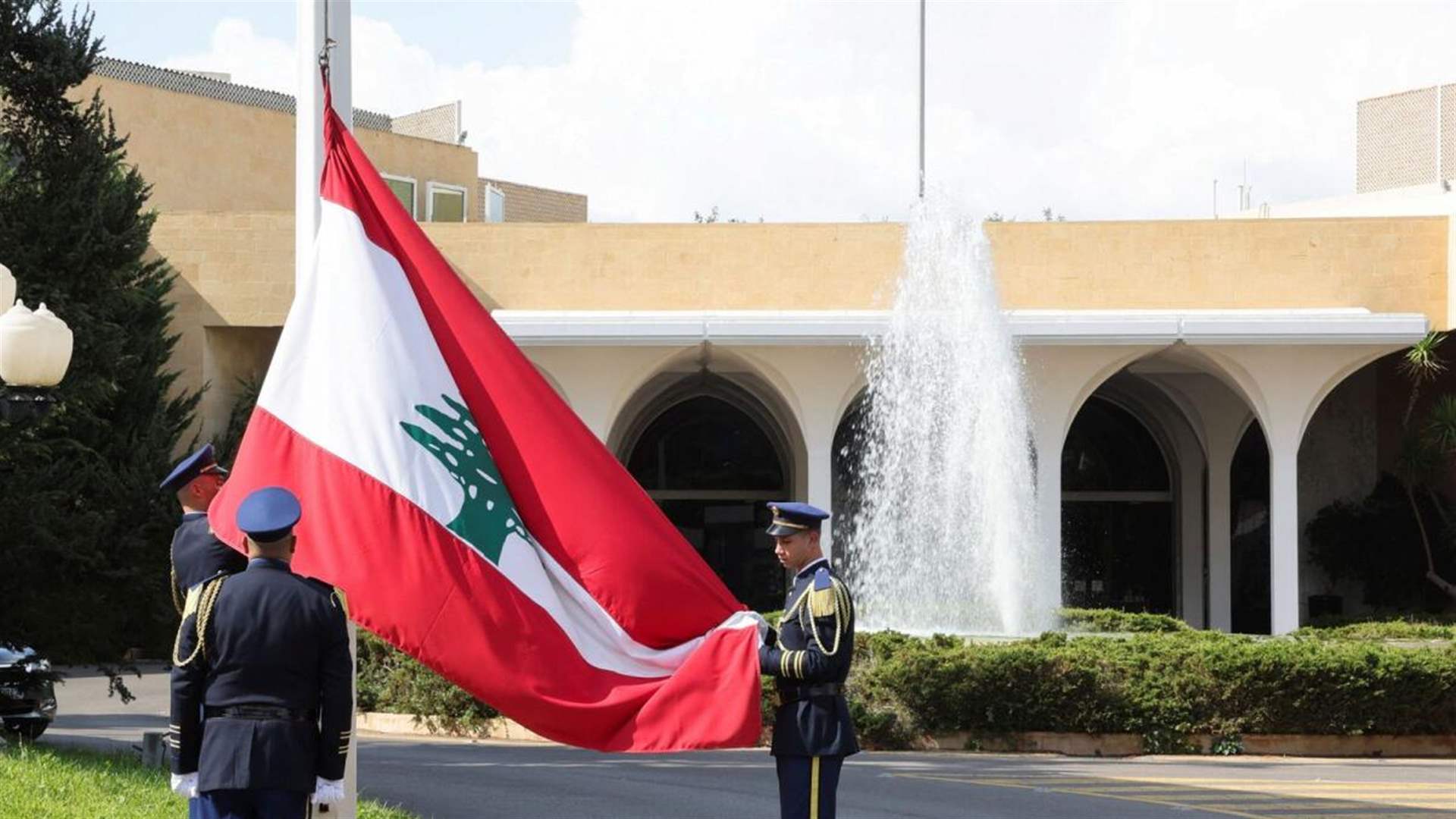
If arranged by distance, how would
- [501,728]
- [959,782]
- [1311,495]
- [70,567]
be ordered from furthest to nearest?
[1311,495] → [501,728] → [70,567] → [959,782]

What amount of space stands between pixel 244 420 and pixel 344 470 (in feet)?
72.8

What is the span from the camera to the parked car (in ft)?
49.1

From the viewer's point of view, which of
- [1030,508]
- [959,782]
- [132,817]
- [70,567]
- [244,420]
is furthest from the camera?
[244,420]

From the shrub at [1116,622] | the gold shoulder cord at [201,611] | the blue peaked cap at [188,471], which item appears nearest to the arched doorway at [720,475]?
the shrub at [1116,622]

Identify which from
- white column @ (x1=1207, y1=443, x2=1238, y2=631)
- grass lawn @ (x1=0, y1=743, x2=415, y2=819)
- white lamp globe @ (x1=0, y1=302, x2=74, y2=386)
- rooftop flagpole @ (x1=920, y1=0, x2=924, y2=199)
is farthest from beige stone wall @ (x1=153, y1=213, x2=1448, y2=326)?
white lamp globe @ (x1=0, y1=302, x2=74, y2=386)

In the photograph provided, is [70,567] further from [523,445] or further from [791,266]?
[791,266]

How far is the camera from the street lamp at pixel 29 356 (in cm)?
1050

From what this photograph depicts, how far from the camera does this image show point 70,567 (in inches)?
611

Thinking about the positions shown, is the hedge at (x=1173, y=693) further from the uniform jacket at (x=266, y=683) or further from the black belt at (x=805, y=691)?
the uniform jacket at (x=266, y=683)

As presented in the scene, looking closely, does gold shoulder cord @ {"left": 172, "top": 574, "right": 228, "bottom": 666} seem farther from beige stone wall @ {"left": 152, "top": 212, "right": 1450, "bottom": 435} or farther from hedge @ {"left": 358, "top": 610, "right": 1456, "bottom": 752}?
beige stone wall @ {"left": 152, "top": 212, "right": 1450, "bottom": 435}

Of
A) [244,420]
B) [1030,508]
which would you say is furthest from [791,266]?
[244,420]

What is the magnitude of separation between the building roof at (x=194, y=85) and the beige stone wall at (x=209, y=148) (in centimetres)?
74

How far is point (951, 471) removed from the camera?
22.7 metres

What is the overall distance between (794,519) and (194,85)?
3379cm
